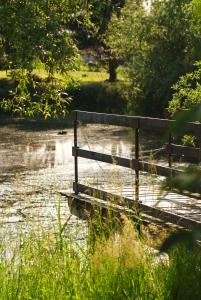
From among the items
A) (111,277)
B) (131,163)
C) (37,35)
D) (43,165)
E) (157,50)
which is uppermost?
(157,50)

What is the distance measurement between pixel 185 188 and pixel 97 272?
4034 mm

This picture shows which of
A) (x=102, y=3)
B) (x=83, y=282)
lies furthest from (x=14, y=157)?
(x=83, y=282)

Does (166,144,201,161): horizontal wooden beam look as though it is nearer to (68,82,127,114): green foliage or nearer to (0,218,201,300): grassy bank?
(0,218,201,300): grassy bank

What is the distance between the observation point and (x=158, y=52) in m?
33.7

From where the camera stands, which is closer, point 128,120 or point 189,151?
point 189,151

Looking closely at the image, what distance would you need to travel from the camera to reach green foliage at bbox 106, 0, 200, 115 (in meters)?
32.0

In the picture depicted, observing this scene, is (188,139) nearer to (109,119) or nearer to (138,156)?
(138,156)

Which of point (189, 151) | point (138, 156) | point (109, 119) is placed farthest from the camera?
point (109, 119)

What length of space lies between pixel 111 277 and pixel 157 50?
29.0 m

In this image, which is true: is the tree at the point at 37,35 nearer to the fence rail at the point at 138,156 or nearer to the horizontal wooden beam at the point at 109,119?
the fence rail at the point at 138,156

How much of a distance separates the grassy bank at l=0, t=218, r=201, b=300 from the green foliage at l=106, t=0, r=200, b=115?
26052 mm

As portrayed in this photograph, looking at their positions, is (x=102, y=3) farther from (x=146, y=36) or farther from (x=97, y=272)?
(x=146, y=36)

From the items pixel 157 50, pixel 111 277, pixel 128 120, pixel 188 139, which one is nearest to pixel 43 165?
pixel 128 120

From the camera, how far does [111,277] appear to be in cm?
543
